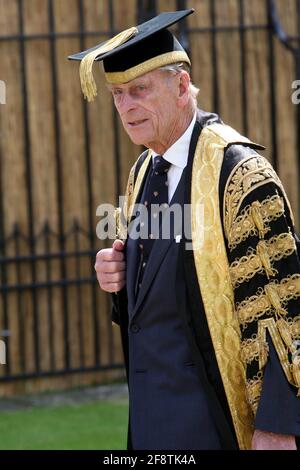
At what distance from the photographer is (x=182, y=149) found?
10.5 feet

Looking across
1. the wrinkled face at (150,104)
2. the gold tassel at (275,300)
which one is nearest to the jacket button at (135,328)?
the gold tassel at (275,300)

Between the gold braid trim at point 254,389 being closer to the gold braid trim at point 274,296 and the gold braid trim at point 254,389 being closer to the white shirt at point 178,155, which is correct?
the gold braid trim at point 274,296

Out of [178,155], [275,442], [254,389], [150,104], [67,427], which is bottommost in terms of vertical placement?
[67,427]

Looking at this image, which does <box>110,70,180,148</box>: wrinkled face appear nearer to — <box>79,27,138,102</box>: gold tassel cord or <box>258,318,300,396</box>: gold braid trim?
<box>79,27,138,102</box>: gold tassel cord

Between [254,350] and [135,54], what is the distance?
951 mm

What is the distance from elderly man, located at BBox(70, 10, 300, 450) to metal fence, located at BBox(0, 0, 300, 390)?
136 inches

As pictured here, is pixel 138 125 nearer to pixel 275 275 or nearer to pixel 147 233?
pixel 147 233

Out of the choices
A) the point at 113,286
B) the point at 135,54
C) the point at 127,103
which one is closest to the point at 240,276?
the point at 113,286

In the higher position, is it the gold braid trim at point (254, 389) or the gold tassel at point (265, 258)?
the gold tassel at point (265, 258)

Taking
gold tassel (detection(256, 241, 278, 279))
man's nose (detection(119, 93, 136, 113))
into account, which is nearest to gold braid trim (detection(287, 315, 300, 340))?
gold tassel (detection(256, 241, 278, 279))

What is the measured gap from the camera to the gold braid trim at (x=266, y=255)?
9.53 ft

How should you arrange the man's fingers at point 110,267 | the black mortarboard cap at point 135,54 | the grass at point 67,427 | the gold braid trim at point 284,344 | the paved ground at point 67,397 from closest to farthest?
the gold braid trim at point 284,344, the black mortarboard cap at point 135,54, the man's fingers at point 110,267, the grass at point 67,427, the paved ground at point 67,397

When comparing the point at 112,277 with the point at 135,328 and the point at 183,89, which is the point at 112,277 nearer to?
the point at 135,328

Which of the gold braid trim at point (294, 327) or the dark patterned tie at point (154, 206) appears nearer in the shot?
the gold braid trim at point (294, 327)
